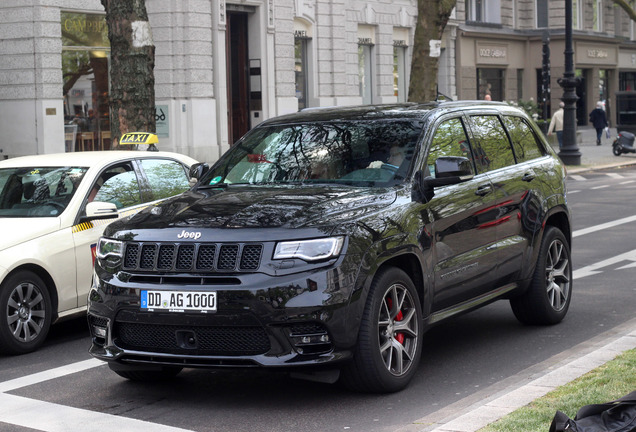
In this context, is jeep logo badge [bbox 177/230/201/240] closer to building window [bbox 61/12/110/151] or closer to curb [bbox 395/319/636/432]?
curb [bbox 395/319/636/432]

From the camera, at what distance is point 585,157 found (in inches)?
1393

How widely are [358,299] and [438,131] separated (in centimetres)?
181

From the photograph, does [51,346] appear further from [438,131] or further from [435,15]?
[435,15]

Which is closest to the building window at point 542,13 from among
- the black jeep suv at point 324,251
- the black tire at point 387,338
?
the black jeep suv at point 324,251

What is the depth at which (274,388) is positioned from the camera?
269 inches

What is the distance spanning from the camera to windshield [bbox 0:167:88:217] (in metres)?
8.82

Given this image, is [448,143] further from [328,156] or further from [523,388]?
[523,388]

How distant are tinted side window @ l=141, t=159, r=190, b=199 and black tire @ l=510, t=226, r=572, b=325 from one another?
331cm

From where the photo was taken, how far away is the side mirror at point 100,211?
869 centimetres

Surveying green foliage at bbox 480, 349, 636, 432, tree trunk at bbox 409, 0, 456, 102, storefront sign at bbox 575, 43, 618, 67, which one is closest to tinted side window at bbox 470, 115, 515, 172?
green foliage at bbox 480, 349, 636, 432

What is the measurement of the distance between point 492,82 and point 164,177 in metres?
41.4

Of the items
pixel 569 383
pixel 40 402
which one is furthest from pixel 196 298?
pixel 569 383

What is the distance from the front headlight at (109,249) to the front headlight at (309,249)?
1.07 meters

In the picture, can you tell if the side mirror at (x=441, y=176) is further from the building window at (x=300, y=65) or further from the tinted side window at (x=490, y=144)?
the building window at (x=300, y=65)
